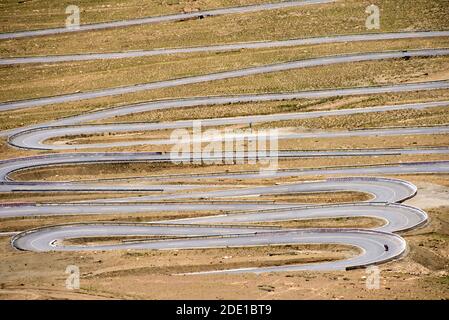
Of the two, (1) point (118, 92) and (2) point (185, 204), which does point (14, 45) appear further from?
(2) point (185, 204)

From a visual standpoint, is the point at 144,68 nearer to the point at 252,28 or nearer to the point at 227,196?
the point at 252,28

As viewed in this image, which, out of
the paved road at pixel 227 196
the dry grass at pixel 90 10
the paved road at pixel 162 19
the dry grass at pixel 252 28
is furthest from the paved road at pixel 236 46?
the paved road at pixel 227 196

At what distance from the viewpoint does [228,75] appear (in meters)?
114

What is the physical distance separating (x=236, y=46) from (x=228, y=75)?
10800 mm

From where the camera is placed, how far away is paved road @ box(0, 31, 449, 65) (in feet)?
394

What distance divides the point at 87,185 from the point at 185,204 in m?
10.8

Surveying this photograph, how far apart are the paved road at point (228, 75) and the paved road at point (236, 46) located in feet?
19.0

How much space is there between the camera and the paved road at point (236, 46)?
12012 cm

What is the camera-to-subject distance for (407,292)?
199 feet

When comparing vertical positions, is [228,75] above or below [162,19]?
below

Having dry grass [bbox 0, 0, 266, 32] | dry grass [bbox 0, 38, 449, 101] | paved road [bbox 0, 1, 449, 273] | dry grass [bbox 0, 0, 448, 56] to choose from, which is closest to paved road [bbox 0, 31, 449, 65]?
dry grass [bbox 0, 38, 449, 101]

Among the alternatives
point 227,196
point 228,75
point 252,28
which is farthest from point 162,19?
point 227,196

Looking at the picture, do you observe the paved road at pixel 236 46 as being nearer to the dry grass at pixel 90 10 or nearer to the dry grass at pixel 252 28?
the dry grass at pixel 252 28

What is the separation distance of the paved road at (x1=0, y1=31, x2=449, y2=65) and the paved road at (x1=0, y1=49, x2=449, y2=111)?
5787 millimetres
